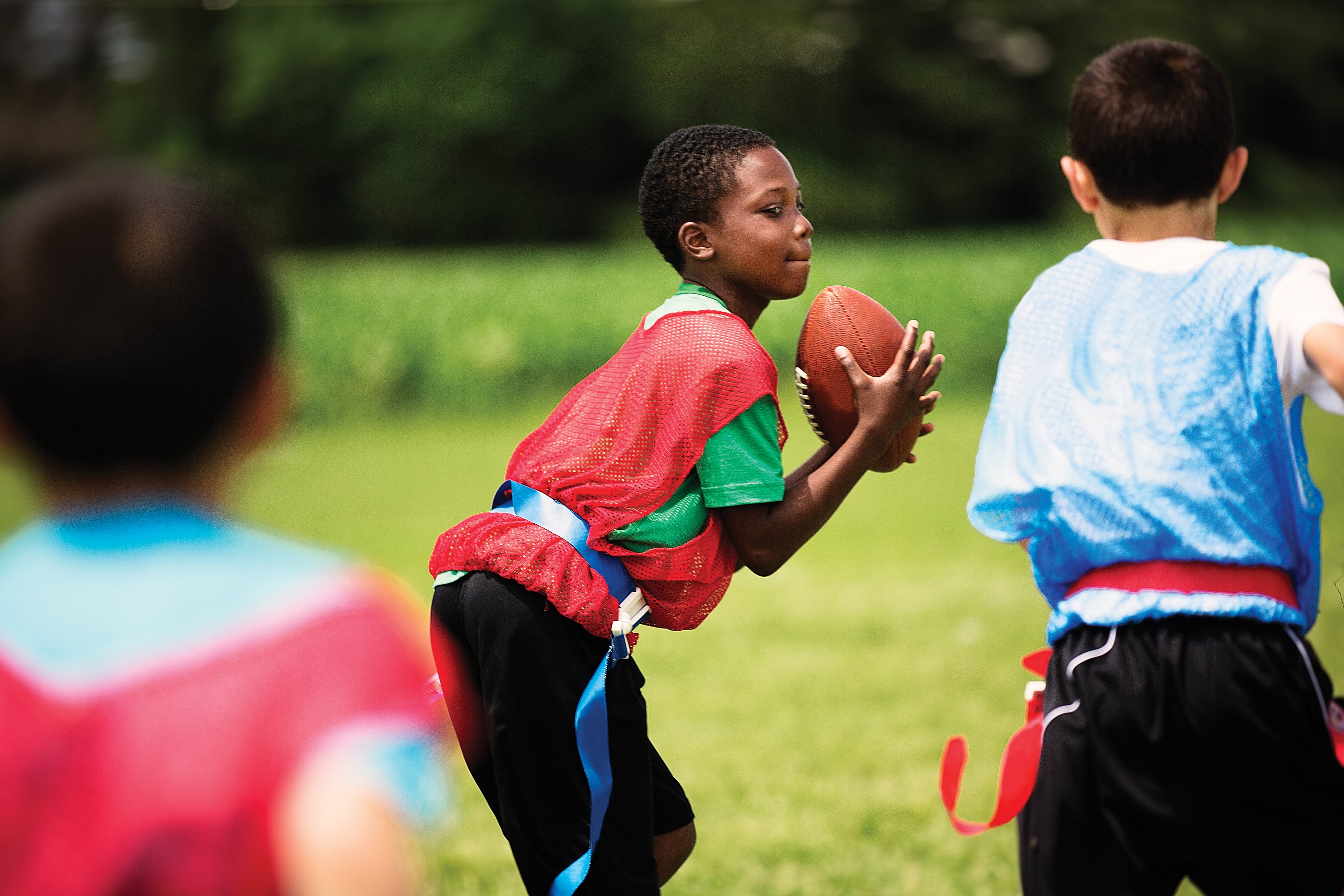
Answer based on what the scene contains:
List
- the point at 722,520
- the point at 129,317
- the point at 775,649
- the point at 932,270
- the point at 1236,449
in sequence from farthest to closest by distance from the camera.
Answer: the point at 932,270 → the point at 775,649 → the point at 722,520 → the point at 1236,449 → the point at 129,317

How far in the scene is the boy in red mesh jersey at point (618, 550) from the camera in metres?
2.36

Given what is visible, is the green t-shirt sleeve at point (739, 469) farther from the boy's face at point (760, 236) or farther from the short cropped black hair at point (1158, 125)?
the short cropped black hair at point (1158, 125)

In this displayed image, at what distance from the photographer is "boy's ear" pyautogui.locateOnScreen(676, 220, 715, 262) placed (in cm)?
261

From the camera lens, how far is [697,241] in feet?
8.57

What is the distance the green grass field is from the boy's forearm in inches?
30.4

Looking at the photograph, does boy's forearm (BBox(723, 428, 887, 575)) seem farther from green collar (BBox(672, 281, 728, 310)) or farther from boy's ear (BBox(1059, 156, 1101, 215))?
boy's ear (BBox(1059, 156, 1101, 215))

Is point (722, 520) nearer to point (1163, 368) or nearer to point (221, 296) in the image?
point (1163, 368)

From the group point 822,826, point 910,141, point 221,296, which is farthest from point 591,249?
point 221,296

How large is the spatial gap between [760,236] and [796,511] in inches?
23.3

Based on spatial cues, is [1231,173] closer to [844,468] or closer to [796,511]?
[844,468]

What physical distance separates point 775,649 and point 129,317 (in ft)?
18.0

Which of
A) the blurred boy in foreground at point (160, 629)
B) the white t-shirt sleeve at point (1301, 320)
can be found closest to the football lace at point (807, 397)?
the white t-shirt sleeve at point (1301, 320)

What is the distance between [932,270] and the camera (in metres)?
17.9

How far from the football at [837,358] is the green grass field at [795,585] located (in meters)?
1.20
